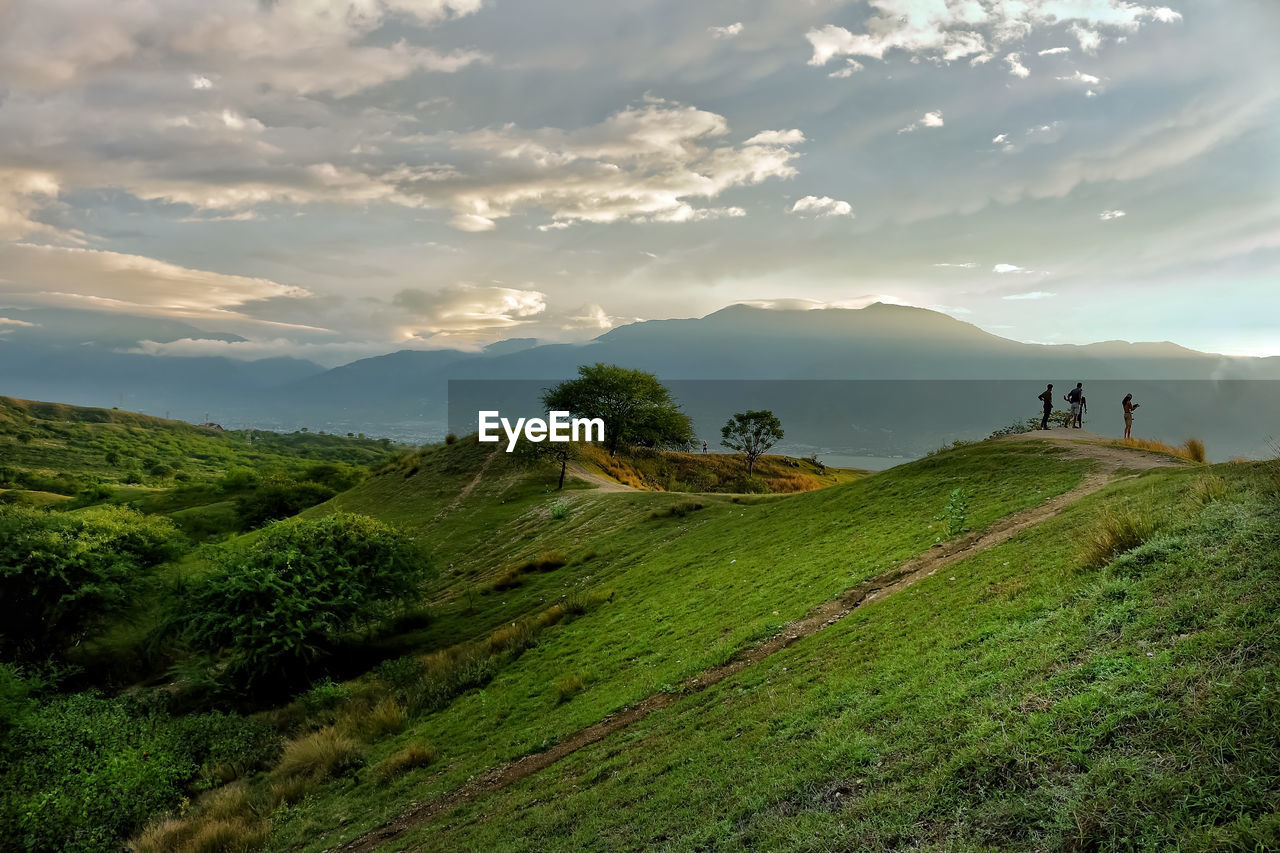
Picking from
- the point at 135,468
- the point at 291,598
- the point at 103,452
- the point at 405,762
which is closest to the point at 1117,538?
the point at 405,762

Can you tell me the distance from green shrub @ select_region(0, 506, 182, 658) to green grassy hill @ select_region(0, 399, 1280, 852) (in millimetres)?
16032

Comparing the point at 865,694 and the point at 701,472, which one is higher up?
the point at 865,694

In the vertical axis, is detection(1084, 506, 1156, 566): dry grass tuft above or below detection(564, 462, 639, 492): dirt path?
above

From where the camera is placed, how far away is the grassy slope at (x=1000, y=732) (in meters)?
5.09

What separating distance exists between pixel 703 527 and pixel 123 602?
3296 cm

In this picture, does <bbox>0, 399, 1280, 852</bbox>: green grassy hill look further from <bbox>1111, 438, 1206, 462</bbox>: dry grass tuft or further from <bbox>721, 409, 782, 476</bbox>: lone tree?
<bbox>721, 409, 782, 476</bbox>: lone tree

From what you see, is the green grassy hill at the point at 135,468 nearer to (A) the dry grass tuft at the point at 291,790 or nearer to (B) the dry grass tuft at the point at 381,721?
(B) the dry grass tuft at the point at 381,721

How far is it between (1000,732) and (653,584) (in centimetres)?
1895

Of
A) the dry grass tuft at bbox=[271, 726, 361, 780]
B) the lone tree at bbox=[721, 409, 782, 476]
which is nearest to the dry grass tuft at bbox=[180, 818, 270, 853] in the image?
the dry grass tuft at bbox=[271, 726, 361, 780]

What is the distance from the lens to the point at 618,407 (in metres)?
71.7

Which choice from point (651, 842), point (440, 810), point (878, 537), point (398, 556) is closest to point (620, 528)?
point (398, 556)

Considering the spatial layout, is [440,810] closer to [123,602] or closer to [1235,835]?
[1235,835]

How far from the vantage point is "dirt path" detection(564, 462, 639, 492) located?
50991 mm

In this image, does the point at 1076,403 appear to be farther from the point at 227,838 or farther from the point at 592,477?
the point at 227,838
